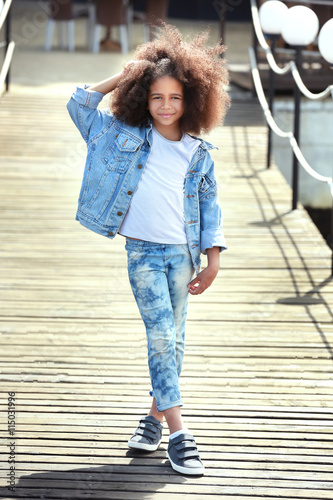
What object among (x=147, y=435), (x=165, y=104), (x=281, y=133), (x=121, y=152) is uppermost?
(x=281, y=133)

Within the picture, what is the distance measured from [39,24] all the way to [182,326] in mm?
11121

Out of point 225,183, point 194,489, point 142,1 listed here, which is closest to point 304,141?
point 225,183

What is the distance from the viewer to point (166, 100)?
99.3 inches

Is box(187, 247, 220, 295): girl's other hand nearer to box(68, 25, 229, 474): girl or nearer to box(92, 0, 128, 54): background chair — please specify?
box(68, 25, 229, 474): girl

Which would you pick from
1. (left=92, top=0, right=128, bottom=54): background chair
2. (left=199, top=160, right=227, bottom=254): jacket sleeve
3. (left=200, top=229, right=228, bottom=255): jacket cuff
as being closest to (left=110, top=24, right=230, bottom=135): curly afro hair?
(left=199, top=160, right=227, bottom=254): jacket sleeve

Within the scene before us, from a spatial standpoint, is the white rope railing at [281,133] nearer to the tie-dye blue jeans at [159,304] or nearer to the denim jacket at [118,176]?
the denim jacket at [118,176]

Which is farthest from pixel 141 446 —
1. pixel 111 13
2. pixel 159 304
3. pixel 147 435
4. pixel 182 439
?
pixel 111 13

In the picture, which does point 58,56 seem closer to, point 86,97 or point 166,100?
point 86,97

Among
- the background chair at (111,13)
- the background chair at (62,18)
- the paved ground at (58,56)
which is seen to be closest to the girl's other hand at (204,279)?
the paved ground at (58,56)

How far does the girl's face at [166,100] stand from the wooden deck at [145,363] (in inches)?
40.6

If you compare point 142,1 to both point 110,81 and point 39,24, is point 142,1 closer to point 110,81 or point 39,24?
point 39,24

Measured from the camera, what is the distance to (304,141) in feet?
25.7

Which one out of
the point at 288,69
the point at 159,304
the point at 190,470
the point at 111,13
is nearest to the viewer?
the point at 190,470

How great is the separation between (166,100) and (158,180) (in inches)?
9.7
